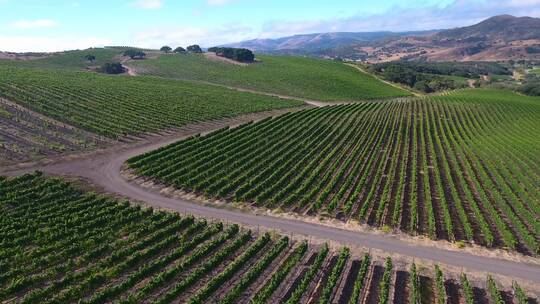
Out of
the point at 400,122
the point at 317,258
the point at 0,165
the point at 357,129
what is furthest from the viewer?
the point at 400,122

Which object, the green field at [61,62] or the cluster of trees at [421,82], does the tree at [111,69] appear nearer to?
the green field at [61,62]

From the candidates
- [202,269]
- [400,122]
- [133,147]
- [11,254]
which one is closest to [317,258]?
[202,269]

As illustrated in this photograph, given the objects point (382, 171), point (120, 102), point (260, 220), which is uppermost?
point (120, 102)

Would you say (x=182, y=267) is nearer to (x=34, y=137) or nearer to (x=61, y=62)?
(x=34, y=137)

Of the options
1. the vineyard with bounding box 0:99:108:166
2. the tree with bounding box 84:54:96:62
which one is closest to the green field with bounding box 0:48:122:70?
the tree with bounding box 84:54:96:62

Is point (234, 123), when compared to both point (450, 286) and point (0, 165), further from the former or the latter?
point (450, 286)

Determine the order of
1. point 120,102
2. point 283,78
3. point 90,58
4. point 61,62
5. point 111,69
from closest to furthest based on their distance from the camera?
point 120,102
point 111,69
point 283,78
point 61,62
point 90,58

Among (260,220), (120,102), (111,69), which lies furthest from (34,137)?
(111,69)
